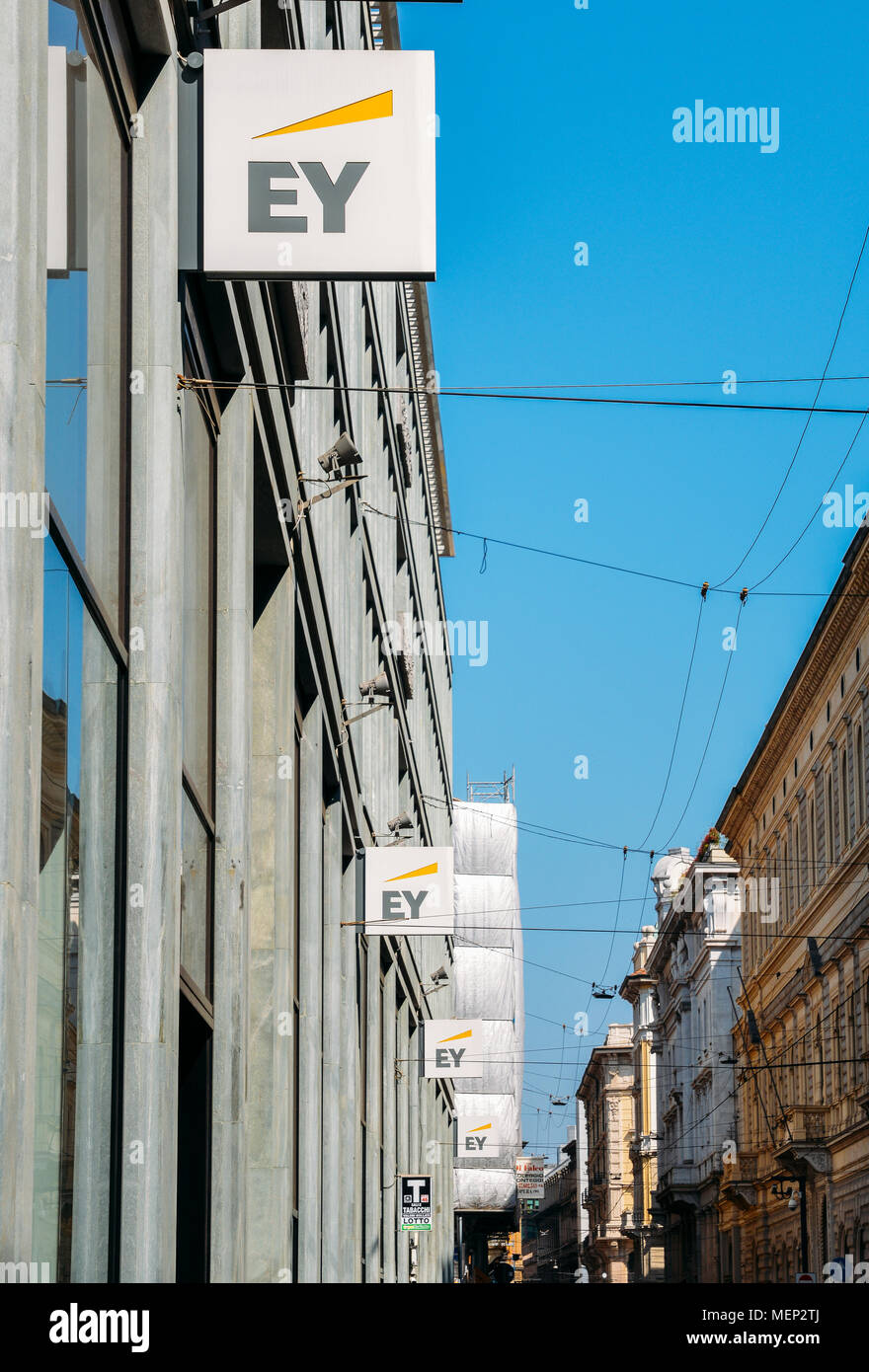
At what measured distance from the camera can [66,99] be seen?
6.91 metres

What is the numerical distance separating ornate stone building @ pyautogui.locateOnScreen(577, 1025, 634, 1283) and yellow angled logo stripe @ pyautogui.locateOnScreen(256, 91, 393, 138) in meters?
119

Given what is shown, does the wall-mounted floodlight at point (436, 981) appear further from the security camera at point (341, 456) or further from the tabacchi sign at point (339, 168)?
the tabacchi sign at point (339, 168)

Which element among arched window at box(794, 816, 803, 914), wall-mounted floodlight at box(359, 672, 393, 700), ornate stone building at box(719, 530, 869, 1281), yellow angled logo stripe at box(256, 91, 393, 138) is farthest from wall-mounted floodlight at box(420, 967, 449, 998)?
yellow angled logo stripe at box(256, 91, 393, 138)

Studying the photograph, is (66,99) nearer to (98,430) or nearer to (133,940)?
(98,430)

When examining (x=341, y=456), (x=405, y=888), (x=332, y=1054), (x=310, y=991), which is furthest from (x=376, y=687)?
(x=341, y=456)

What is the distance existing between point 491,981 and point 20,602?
68.8 m

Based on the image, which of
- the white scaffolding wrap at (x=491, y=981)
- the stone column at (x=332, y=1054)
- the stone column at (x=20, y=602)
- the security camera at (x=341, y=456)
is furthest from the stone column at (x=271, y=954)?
the white scaffolding wrap at (x=491, y=981)

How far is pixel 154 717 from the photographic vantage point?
773cm

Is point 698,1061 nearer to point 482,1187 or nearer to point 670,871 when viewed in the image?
point 482,1187

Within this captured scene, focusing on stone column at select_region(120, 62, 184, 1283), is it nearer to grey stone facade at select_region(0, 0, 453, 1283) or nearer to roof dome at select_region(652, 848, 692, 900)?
grey stone facade at select_region(0, 0, 453, 1283)

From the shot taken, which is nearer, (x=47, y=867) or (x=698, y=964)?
(x=47, y=867)

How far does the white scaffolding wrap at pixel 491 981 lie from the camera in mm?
69375
